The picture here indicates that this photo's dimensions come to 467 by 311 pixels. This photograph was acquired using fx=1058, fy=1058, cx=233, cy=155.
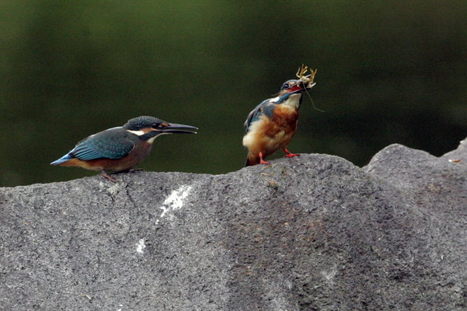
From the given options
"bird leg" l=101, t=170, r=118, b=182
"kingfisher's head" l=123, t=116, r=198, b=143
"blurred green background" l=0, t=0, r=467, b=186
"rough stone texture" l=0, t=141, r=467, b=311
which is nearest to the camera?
"rough stone texture" l=0, t=141, r=467, b=311

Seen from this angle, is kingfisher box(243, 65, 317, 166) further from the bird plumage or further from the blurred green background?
the blurred green background

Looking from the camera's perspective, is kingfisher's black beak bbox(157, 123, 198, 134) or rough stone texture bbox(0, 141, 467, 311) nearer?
rough stone texture bbox(0, 141, 467, 311)

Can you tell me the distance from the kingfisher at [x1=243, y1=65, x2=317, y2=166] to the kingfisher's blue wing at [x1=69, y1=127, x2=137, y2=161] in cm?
53

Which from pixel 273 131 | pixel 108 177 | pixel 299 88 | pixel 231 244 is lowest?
pixel 231 244

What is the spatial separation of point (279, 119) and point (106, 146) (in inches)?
28.0

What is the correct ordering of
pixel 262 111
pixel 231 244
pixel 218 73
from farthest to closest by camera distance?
pixel 218 73
pixel 262 111
pixel 231 244

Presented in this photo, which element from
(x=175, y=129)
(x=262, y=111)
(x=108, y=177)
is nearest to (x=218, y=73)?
(x=262, y=111)

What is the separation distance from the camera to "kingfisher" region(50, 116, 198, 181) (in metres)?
4.19

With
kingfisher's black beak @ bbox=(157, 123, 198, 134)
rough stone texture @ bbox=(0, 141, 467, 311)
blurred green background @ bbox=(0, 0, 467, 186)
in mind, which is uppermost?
kingfisher's black beak @ bbox=(157, 123, 198, 134)

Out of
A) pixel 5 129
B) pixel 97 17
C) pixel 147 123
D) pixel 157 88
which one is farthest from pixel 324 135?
pixel 147 123

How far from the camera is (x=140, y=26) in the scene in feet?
45.8

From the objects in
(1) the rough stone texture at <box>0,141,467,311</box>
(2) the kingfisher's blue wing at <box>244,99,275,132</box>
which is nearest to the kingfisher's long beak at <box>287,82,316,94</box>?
(2) the kingfisher's blue wing at <box>244,99,275,132</box>

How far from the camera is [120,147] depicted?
13.8ft

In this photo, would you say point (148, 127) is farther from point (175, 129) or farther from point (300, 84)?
point (300, 84)
